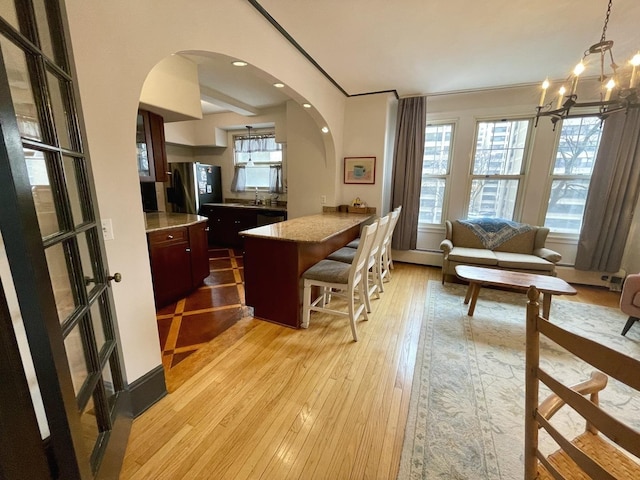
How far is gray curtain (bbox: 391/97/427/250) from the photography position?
3957 mm

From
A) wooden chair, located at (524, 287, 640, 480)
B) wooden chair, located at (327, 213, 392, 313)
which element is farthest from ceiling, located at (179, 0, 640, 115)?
wooden chair, located at (524, 287, 640, 480)

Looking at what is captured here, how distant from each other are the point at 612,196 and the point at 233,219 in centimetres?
566

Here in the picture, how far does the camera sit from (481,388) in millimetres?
1771

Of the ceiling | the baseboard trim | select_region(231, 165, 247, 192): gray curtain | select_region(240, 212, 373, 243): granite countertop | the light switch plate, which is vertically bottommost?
the baseboard trim

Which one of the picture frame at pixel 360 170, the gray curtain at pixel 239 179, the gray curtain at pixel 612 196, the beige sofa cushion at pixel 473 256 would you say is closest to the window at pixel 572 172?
the gray curtain at pixel 612 196

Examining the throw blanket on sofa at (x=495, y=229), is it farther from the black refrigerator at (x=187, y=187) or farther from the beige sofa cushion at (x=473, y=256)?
the black refrigerator at (x=187, y=187)

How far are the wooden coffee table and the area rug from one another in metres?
0.25

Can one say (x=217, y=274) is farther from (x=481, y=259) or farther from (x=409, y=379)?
(x=481, y=259)

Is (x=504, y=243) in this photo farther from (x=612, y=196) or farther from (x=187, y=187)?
(x=187, y=187)

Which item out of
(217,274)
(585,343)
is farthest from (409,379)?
(217,274)

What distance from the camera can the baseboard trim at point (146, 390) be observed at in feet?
4.88

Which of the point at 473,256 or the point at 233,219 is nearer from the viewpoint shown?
the point at 473,256

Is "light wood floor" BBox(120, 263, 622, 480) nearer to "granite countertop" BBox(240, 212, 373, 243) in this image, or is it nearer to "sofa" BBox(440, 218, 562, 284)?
"granite countertop" BBox(240, 212, 373, 243)

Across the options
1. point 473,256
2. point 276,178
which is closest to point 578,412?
point 473,256
